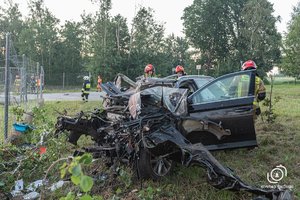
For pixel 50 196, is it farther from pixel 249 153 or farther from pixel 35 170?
pixel 249 153

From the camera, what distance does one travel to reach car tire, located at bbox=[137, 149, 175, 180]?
4.31m

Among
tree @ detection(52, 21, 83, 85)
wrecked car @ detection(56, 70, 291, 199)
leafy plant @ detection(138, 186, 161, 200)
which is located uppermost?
tree @ detection(52, 21, 83, 85)

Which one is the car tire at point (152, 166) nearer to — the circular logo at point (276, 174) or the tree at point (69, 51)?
Result: the circular logo at point (276, 174)

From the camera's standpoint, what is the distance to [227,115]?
4.87 meters

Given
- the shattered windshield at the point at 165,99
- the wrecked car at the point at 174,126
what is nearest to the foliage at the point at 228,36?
the wrecked car at the point at 174,126

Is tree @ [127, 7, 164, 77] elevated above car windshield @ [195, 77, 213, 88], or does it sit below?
above

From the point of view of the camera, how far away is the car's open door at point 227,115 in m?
4.80

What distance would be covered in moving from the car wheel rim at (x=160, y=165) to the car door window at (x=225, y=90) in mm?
1151

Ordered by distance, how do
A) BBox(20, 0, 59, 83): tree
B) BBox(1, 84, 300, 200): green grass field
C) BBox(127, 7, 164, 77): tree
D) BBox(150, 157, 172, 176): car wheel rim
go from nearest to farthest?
BBox(1, 84, 300, 200): green grass field
BBox(150, 157, 172, 176): car wheel rim
BBox(127, 7, 164, 77): tree
BBox(20, 0, 59, 83): tree

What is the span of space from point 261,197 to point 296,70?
35.1 m

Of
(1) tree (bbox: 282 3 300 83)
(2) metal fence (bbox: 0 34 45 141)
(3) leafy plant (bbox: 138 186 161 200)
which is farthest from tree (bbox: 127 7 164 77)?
(3) leafy plant (bbox: 138 186 161 200)

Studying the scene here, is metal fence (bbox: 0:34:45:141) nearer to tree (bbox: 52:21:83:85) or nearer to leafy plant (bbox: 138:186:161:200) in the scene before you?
leafy plant (bbox: 138:186:161:200)

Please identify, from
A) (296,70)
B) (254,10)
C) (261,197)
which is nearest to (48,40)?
(254,10)

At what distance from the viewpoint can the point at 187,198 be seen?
3.99m
